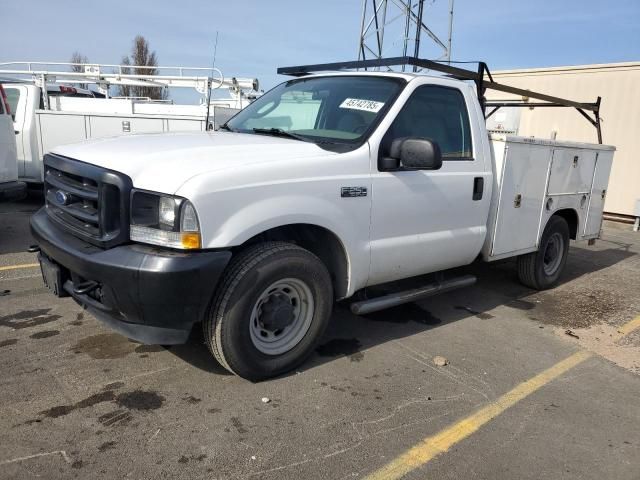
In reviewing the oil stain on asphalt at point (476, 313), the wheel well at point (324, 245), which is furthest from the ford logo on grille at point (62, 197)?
the oil stain on asphalt at point (476, 313)

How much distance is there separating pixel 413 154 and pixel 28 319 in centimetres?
322

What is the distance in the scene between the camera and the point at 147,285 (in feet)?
9.12

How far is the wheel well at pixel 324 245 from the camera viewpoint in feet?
11.6

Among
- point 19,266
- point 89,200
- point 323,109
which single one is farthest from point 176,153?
point 19,266

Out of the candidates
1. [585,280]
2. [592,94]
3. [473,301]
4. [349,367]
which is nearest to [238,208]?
[349,367]

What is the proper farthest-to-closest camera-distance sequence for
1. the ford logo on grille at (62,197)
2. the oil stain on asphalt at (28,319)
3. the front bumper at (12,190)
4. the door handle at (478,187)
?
the front bumper at (12,190) < the door handle at (478,187) < the oil stain on asphalt at (28,319) < the ford logo on grille at (62,197)

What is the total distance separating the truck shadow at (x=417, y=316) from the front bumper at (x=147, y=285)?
72 centimetres

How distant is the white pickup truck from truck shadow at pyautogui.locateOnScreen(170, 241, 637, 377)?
34 cm

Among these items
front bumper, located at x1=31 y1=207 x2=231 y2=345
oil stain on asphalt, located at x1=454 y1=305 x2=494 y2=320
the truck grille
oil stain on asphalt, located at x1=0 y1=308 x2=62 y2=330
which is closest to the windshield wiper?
front bumper, located at x1=31 y1=207 x2=231 y2=345

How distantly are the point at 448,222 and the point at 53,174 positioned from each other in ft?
9.63

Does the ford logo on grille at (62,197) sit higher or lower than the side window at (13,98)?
lower

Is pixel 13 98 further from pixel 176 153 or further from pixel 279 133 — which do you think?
pixel 176 153

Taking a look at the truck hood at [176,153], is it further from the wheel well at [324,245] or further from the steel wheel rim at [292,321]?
the steel wheel rim at [292,321]

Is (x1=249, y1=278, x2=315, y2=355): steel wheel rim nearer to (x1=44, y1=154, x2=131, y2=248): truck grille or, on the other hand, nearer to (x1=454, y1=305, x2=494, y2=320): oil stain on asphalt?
(x1=44, y1=154, x2=131, y2=248): truck grille
